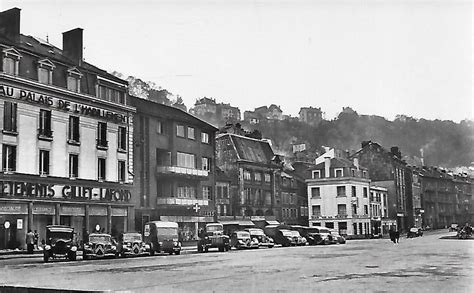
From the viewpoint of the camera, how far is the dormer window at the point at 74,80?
49.5ft

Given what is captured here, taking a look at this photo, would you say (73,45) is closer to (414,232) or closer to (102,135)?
(102,135)

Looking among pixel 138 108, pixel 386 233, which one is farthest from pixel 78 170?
pixel 386 233

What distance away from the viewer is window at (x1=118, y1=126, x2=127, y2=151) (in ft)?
49.2

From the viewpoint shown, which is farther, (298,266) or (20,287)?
(298,266)

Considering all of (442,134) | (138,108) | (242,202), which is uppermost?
(138,108)

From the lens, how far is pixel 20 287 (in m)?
9.29

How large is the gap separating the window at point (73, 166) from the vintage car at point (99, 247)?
182cm

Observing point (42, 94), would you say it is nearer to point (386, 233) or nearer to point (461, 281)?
point (386, 233)

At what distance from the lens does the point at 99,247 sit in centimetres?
1532

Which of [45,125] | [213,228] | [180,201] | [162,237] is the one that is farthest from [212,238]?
[45,125]

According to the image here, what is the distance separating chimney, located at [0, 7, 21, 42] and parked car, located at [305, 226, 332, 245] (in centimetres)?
873

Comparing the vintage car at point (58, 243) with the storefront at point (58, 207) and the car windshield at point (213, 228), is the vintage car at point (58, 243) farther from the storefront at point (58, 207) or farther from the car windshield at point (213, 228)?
the car windshield at point (213, 228)

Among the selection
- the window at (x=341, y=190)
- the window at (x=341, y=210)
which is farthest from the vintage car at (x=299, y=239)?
the window at (x=341, y=190)

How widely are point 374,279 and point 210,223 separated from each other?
678cm
